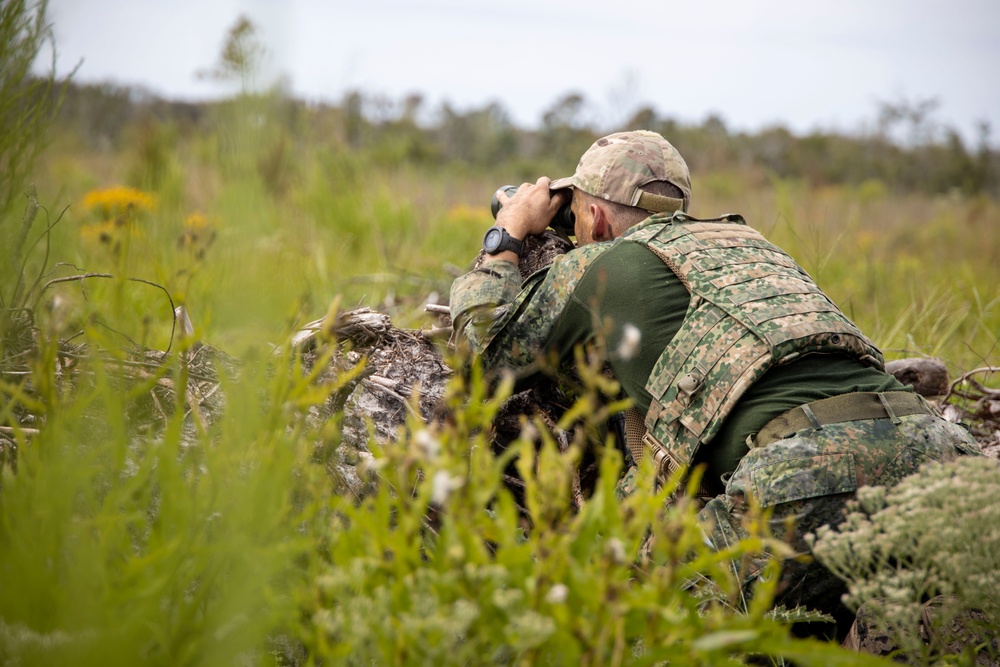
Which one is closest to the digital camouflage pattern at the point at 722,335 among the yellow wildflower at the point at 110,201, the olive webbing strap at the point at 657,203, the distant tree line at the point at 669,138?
the olive webbing strap at the point at 657,203

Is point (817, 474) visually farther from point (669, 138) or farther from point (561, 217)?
point (669, 138)

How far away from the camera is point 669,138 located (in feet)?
58.5

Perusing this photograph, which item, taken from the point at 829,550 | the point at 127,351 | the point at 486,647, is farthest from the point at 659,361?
the point at 127,351

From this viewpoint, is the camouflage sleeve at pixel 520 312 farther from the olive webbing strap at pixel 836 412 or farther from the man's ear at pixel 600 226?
the olive webbing strap at pixel 836 412

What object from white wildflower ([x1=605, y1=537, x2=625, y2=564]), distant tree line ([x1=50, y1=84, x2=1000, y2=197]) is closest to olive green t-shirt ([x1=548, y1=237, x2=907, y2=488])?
white wildflower ([x1=605, y1=537, x2=625, y2=564])

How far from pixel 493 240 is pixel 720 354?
1.04 m

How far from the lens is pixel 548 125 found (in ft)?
62.9

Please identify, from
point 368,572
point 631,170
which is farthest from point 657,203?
point 368,572

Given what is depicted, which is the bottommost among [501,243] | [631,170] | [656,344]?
[656,344]

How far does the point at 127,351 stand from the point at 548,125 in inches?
709

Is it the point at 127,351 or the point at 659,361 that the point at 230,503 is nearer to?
the point at 127,351

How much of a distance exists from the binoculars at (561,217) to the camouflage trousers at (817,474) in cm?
130

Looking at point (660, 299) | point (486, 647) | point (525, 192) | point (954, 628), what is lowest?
point (954, 628)

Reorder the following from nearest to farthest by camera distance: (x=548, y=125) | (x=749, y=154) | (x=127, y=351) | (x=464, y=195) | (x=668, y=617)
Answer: (x=668, y=617), (x=127, y=351), (x=464, y=195), (x=548, y=125), (x=749, y=154)
